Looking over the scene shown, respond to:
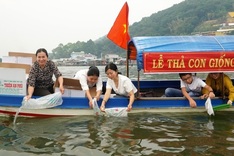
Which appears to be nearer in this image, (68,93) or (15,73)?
(15,73)

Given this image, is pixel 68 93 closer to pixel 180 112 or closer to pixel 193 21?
pixel 180 112

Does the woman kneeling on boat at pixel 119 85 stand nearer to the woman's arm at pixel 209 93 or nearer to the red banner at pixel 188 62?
the red banner at pixel 188 62

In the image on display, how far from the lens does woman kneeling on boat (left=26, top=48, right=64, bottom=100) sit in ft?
20.7

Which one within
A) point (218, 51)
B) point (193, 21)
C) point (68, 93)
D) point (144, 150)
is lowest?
point (144, 150)

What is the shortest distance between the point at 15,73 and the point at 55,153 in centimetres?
262

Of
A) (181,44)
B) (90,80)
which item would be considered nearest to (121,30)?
(181,44)

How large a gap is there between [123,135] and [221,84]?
10.6ft

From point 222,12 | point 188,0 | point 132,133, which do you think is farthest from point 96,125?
point 188,0

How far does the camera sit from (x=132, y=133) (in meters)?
5.49

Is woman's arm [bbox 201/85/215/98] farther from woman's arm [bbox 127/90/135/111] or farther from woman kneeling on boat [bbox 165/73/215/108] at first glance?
woman's arm [bbox 127/90/135/111]

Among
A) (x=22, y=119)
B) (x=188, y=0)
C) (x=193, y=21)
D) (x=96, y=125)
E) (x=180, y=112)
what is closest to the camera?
(x=96, y=125)

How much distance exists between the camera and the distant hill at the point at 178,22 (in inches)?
3231

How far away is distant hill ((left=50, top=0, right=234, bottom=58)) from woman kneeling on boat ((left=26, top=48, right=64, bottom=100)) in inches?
2727

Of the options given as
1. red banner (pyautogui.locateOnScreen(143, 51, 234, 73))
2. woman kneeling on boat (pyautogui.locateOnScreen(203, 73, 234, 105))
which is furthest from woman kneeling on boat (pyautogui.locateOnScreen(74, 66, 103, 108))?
woman kneeling on boat (pyautogui.locateOnScreen(203, 73, 234, 105))
